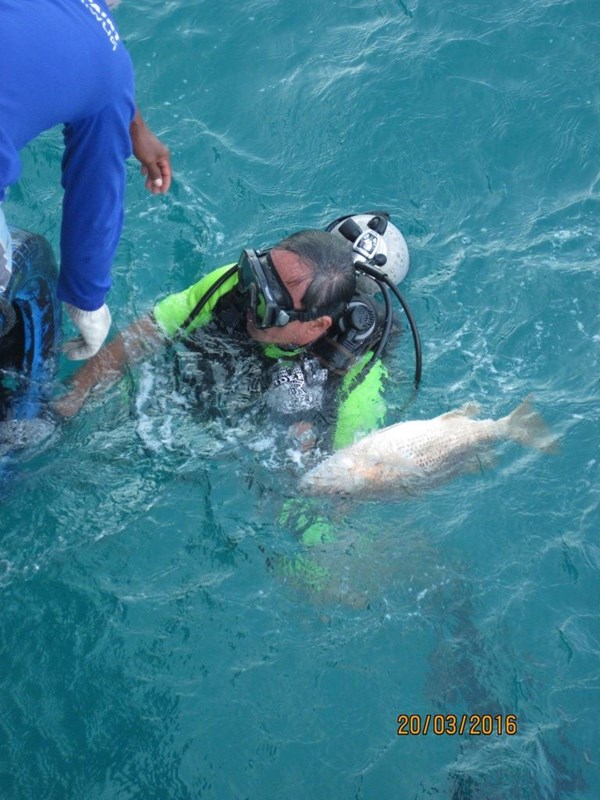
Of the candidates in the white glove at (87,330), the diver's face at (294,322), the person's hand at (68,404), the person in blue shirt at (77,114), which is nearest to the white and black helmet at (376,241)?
the diver's face at (294,322)

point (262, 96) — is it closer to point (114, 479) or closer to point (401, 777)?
point (114, 479)

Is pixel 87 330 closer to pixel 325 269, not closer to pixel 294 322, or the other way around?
pixel 294 322

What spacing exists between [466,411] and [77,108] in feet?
9.54

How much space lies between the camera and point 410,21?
7.37m

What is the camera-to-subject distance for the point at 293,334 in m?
4.43

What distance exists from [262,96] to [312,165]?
84cm

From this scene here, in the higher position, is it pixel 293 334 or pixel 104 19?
pixel 104 19

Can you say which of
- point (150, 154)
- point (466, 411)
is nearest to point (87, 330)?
point (150, 154)

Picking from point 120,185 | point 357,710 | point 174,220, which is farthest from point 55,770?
point 174,220

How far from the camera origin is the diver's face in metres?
4.25

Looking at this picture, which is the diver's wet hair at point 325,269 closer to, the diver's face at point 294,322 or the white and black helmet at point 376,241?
the diver's face at point 294,322

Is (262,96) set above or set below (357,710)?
above

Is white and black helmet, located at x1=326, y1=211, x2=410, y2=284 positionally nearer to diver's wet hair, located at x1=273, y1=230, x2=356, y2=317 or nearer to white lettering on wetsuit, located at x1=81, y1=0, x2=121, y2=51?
diver's wet hair, located at x1=273, y1=230, x2=356, y2=317

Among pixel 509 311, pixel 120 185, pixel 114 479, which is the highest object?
pixel 120 185
